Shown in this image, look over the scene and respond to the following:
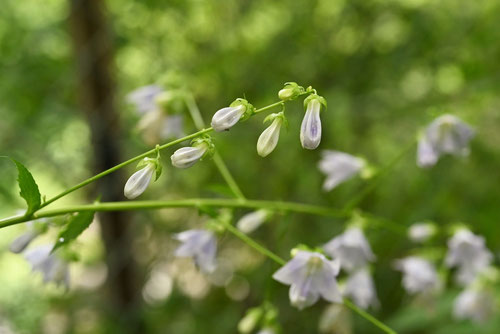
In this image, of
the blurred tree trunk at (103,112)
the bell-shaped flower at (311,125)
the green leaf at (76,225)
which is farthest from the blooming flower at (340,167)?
the blurred tree trunk at (103,112)

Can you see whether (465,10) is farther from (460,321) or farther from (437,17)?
(460,321)

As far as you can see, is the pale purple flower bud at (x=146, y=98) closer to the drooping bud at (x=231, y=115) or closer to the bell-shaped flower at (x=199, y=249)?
the bell-shaped flower at (x=199, y=249)

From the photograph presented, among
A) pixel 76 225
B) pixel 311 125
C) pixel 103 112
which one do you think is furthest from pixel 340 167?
pixel 103 112

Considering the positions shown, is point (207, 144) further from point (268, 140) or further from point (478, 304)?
point (478, 304)

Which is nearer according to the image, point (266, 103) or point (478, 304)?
point (478, 304)

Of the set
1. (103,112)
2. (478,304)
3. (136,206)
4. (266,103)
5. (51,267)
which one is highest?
(136,206)

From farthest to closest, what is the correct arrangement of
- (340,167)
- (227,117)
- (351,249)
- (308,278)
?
(340,167) < (351,249) < (308,278) < (227,117)

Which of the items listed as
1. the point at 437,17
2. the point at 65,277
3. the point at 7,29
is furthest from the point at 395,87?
the point at 65,277
